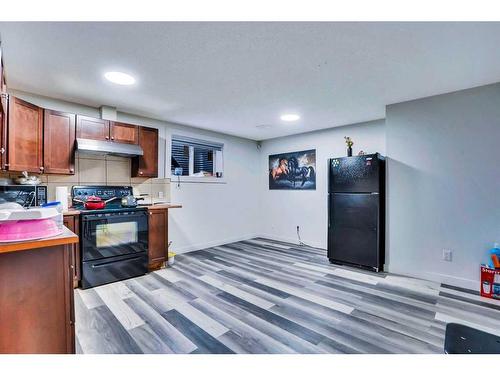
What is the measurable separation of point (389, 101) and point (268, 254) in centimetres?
282

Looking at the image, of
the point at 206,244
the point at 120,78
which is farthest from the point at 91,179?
the point at 206,244

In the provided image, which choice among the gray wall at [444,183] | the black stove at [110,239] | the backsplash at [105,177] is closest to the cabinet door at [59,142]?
the backsplash at [105,177]

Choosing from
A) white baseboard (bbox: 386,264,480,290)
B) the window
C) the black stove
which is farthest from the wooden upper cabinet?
white baseboard (bbox: 386,264,480,290)

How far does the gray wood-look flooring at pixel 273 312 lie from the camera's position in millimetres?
1780

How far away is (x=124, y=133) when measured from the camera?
3.30 meters

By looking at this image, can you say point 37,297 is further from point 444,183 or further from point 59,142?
point 444,183

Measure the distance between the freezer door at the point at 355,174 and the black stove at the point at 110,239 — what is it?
2.65m

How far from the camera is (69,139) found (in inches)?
114

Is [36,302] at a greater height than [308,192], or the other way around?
[308,192]

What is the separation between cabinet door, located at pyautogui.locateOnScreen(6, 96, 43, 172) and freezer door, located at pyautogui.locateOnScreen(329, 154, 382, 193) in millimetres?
3563

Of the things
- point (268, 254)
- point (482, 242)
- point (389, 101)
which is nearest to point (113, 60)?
point (389, 101)

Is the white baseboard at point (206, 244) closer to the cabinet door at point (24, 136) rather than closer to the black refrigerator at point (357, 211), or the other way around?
the black refrigerator at point (357, 211)

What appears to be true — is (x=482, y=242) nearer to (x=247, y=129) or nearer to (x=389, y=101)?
(x=389, y=101)

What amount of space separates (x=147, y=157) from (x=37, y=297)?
244cm
